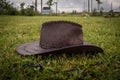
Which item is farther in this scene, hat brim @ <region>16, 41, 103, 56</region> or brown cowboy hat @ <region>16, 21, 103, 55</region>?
brown cowboy hat @ <region>16, 21, 103, 55</region>

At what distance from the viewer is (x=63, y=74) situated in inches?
96.7

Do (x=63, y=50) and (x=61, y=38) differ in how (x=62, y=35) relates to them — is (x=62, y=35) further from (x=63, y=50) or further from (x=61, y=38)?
(x=63, y=50)

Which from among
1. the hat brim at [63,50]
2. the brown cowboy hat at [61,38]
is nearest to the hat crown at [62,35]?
the brown cowboy hat at [61,38]

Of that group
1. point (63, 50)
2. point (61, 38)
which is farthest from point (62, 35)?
point (63, 50)

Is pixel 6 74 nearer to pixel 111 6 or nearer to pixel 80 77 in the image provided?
pixel 80 77

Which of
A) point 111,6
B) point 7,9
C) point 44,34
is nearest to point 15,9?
point 7,9

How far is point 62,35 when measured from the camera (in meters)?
3.06

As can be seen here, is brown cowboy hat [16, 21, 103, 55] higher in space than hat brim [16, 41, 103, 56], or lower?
higher

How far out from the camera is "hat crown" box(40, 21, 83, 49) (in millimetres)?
3047

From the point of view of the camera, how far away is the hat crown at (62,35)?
3.05 metres

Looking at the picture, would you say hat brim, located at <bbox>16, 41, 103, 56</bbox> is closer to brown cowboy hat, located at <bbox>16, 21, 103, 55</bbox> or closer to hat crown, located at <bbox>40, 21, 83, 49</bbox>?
brown cowboy hat, located at <bbox>16, 21, 103, 55</bbox>

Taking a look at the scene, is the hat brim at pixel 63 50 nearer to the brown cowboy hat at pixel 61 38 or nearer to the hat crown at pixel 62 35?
the brown cowboy hat at pixel 61 38

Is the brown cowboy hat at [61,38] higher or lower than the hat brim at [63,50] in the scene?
higher

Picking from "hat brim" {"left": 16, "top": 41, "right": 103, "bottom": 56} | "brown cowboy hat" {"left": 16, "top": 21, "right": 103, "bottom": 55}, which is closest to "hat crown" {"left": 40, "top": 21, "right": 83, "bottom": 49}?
"brown cowboy hat" {"left": 16, "top": 21, "right": 103, "bottom": 55}
